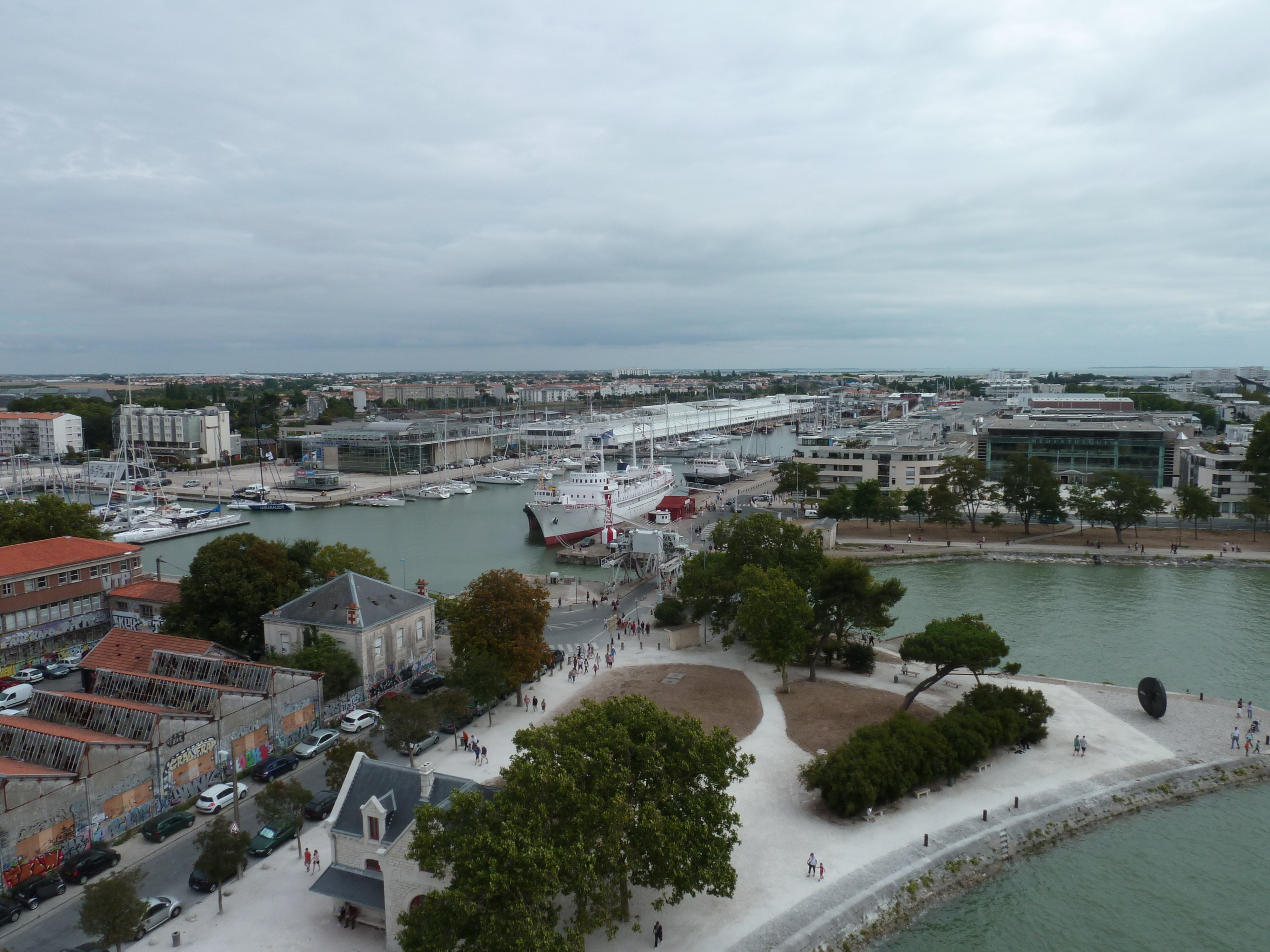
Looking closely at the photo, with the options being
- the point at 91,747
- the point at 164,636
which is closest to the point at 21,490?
the point at 164,636

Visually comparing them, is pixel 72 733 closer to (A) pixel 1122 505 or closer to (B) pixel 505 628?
(B) pixel 505 628

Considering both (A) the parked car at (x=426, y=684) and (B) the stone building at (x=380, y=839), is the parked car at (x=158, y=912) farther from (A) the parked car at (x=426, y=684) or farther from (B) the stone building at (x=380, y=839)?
(A) the parked car at (x=426, y=684)

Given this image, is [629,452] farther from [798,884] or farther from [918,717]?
[798,884]

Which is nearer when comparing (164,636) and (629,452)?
(164,636)

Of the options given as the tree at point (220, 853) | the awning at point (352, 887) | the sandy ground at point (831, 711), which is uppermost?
the tree at point (220, 853)

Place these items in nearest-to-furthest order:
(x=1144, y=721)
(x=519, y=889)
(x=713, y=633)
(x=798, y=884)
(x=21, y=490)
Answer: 1. (x=519, y=889)
2. (x=798, y=884)
3. (x=1144, y=721)
4. (x=713, y=633)
5. (x=21, y=490)

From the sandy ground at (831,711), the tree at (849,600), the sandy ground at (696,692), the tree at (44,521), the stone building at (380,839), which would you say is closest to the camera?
the stone building at (380,839)

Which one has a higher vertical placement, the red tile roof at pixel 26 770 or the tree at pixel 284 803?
the red tile roof at pixel 26 770

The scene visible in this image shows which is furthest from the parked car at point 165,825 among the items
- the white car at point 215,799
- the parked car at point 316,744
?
the parked car at point 316,744
